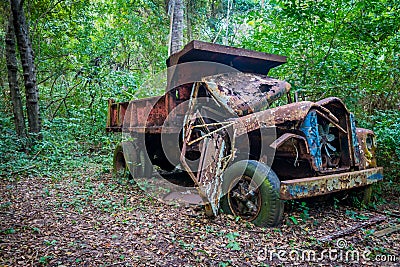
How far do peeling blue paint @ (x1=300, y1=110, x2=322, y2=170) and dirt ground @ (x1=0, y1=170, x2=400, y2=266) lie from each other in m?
0.77

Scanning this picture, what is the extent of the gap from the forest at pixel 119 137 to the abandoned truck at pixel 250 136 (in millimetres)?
425

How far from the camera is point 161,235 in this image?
3555 millimetres

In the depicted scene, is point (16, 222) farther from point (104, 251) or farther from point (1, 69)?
point (1, 69)

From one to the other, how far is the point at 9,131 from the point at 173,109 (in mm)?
6715

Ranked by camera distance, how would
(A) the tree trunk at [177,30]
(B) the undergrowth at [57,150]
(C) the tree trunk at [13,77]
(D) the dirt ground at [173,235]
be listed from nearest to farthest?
(D) the dirt ground at [173,235] → (B) the undergrowth at [57,150] → (C) the tree trunk at [13,77] → (A) the tree trunk at [177,30]

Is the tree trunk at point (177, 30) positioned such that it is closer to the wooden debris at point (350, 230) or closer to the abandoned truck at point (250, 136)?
the abandoned truck at point (250, 136)

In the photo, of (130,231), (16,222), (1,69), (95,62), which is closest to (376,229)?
(130,231)

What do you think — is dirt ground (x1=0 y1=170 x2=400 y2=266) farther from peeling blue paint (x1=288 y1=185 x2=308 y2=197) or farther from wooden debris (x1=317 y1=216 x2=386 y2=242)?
peeling blue paint (x1=288 y1=185 x2=308 y2=197)

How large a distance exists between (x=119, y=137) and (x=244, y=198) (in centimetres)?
850

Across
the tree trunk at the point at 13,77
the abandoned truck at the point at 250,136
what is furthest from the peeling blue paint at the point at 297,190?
the tree trunk at the point at 13,77

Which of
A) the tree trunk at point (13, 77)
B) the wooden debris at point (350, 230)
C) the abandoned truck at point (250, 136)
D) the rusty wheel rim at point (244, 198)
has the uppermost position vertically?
the tree trunk at point (13, 77)

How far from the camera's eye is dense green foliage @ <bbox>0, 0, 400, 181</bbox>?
620cm

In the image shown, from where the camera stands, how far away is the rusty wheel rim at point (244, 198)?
3764 millimetres

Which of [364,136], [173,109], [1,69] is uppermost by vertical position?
[1,69]
